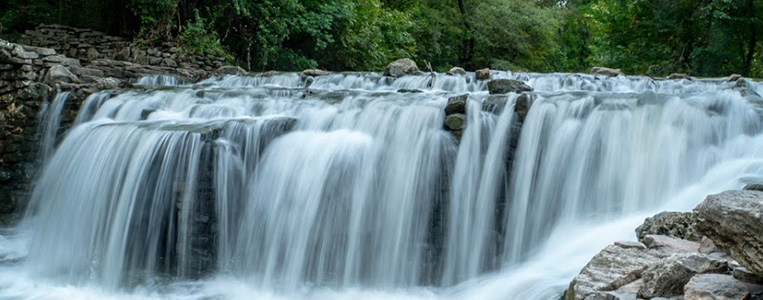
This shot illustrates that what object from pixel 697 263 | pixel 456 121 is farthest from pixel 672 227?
pixel 456 121

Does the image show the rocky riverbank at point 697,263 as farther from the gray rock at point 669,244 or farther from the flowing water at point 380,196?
the flowing water at point 380,196

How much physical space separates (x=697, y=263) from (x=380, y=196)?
3490 mm

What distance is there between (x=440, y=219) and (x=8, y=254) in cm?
513

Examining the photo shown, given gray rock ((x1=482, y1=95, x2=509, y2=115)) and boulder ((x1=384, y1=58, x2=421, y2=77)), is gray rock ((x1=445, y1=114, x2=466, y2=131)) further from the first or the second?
boulder ((x1=384, y1=58, x2=421, y2=77))

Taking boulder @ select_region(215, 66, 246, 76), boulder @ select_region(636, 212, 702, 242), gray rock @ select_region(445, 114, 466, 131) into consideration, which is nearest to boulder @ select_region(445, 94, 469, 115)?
gray rock @ select_region(445, 114, 466, 131)

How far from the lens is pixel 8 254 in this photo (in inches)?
286

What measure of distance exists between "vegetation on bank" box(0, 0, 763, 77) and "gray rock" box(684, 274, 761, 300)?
41.7 feet

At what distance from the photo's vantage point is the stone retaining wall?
13.5 m

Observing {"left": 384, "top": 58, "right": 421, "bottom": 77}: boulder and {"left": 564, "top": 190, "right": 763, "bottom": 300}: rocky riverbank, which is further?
{"left": 384, "top": 58, "right": 421, "bottom": 77}: boulder

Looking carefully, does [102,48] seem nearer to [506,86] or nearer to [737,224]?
[506,86]

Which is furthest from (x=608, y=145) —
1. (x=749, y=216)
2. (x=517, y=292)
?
(x=749, y=216)

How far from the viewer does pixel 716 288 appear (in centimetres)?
272

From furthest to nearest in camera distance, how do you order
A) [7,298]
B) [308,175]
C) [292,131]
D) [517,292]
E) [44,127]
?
[44,127], [292,131], [308,175], [7,298], [517,292]

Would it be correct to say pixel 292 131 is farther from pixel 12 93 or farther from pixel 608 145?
pixel 12 93
